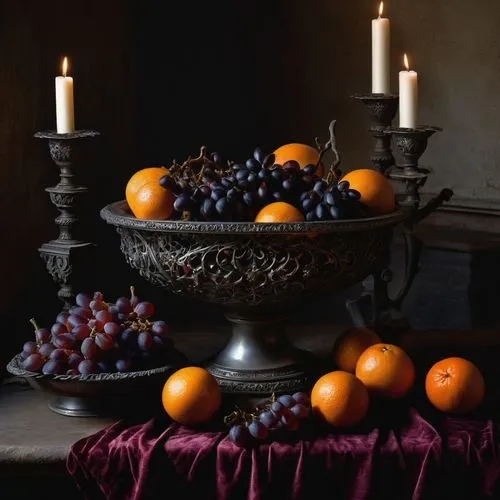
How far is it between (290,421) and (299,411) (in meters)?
0.02

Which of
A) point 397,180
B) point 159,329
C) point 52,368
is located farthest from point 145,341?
point 397,180

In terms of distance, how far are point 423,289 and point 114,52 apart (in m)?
1.01

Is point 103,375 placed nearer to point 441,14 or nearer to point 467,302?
point 467,302

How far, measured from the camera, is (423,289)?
292 centimetres

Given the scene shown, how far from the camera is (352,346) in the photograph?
5.99ft

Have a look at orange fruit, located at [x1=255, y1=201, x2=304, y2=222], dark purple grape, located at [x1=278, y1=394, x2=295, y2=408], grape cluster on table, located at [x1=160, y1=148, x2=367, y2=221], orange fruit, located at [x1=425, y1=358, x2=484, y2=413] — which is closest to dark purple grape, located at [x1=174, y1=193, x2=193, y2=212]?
grape cluster on table, located at [x1=160, y1=148, x2=367, y2=221]

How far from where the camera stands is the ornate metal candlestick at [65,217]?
193 cm

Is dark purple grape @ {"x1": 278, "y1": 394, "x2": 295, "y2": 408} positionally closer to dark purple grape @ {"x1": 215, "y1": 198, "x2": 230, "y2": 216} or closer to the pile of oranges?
the pile of oranges


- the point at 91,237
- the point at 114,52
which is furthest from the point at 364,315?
the point at 114,52

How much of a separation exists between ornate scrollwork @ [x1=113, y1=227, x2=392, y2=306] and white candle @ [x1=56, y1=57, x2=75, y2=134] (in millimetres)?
264

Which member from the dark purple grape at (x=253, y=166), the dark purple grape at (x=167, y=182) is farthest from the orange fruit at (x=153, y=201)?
the dark purple grape at (x=253, y=166)

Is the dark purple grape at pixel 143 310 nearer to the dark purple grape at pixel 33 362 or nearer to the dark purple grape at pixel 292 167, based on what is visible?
the dark purple grape at pixel 33 362

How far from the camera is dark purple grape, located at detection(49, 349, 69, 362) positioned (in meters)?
1.69

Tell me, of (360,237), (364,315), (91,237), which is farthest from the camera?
(91,237)
